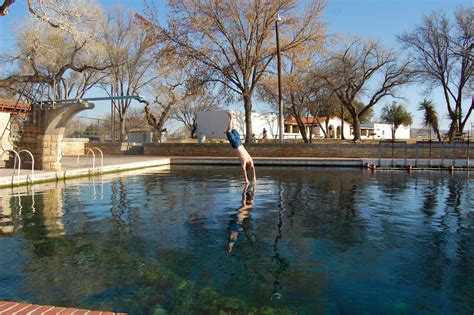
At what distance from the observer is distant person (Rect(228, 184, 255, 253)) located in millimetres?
6562

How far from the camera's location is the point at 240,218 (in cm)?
805

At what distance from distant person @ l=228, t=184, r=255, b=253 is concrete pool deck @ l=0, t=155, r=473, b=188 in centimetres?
719

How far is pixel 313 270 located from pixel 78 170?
12.8 m

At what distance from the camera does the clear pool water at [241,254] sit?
→ 165 inches

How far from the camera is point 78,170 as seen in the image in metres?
15.7

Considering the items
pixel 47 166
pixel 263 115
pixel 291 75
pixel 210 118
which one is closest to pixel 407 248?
pixel 47 166

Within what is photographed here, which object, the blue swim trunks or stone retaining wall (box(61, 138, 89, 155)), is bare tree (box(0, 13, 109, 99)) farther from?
the blue swim trunks

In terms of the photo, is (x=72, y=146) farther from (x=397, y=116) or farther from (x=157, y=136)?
(x=397, y=116)

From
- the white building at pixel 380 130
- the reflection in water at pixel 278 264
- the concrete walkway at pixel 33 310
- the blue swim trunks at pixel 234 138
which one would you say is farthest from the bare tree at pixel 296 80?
the white building at pixel 380 130

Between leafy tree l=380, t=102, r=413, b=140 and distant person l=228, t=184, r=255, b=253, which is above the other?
leafy tree l=380, t=102, r=413, b=140

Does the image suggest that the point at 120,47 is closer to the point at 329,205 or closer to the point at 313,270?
the point at 329,205

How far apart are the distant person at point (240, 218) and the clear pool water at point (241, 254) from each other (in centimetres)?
3

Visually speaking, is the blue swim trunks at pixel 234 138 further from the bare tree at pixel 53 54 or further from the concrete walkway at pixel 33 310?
the bare tree at pixel 53 54

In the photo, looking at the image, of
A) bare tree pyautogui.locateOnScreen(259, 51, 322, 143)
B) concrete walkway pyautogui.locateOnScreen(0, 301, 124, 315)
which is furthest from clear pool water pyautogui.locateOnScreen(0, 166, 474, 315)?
bare tree pyautogui.locateOnScreen(259, 51, 322, 143)
